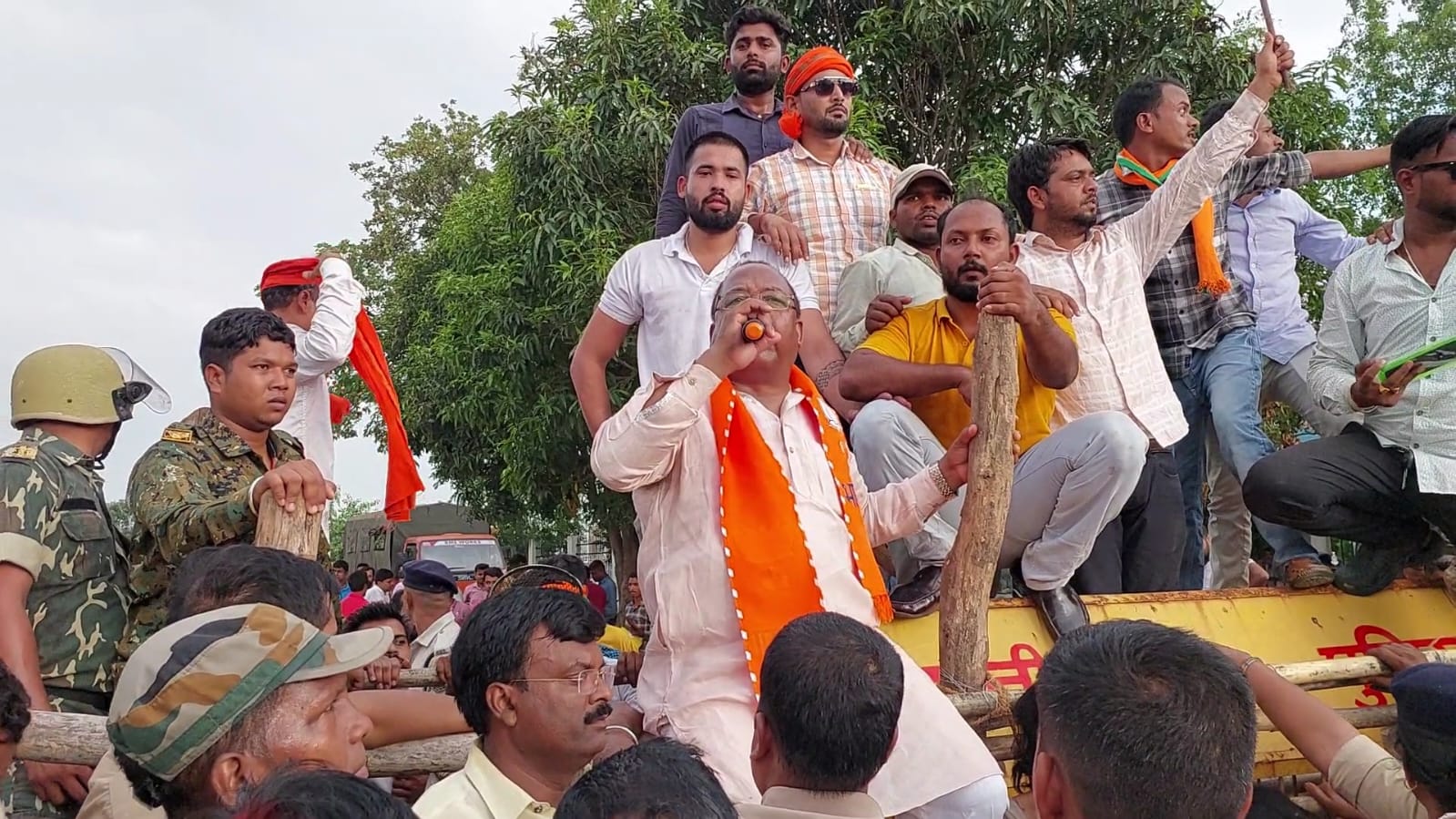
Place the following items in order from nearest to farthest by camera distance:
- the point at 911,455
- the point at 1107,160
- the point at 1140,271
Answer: the point at 911,455 < the point at 1140,271 < the point at 1107,160

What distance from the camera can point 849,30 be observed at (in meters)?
12.5

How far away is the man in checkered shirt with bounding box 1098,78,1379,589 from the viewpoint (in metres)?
5.39

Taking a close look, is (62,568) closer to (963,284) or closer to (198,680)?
(198,680)

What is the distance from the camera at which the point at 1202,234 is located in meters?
5.50

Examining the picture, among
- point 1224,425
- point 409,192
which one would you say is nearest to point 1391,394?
point 1224,425

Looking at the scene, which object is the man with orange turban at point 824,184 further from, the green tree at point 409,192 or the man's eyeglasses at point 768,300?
the green tree at point 409,192

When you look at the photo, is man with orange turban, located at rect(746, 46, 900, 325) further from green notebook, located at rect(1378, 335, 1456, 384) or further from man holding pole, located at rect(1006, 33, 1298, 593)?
green notebook, located at rect(1378, 335, 1456, 384)

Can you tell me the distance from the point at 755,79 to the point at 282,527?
141 inches

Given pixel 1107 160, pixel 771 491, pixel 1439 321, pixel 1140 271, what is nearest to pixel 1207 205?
pixel 1140 271

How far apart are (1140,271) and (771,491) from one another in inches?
97.7

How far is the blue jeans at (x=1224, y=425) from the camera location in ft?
17.5

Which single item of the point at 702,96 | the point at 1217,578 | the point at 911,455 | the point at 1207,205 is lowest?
the point at 1217,578

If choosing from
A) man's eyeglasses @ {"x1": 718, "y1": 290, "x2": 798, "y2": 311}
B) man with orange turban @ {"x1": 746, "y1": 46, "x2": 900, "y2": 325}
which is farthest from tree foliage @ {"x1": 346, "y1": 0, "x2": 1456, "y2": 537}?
man's eyeglasses @ {"x1": 718, "y1": 290, "x2": 798, "y2": 311}

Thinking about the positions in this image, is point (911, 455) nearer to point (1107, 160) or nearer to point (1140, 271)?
point (1140, 271)
